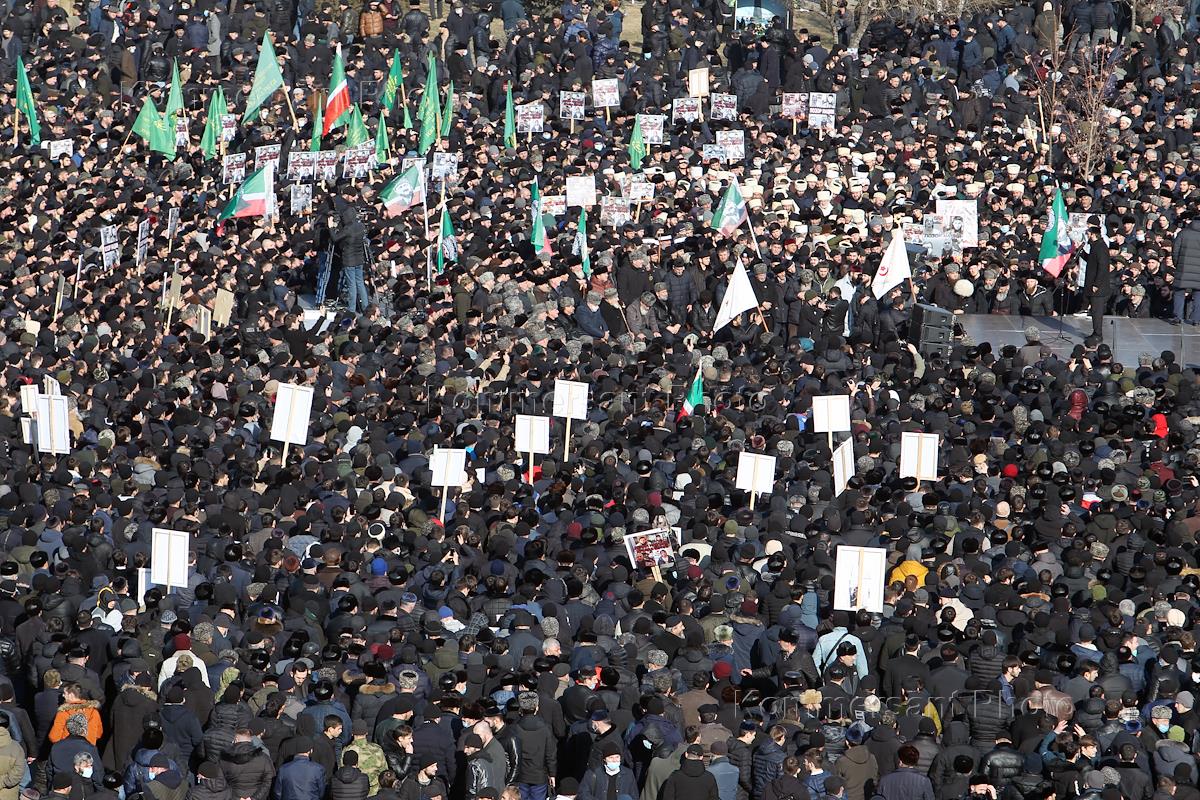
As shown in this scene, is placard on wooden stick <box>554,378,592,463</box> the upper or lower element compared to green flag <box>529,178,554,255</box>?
lower

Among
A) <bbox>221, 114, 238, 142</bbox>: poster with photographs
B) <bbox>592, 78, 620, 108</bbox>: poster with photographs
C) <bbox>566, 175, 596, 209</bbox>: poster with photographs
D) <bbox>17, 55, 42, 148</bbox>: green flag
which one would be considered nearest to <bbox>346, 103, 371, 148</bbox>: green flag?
<bbox>221, 114, 238, 142</bbox>: poster with photographs

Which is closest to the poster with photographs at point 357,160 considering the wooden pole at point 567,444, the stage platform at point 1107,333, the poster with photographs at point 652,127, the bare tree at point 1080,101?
the poster with photographs at point 652,127

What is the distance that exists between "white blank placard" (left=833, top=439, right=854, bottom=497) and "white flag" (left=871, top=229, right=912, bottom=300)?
24.5 ft

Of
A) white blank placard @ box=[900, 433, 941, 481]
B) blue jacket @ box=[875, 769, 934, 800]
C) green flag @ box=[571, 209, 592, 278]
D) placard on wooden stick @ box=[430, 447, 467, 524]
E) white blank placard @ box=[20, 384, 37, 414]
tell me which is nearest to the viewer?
blue jacket @ box=[875, 769, 934, 800]

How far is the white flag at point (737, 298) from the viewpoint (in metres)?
30.2

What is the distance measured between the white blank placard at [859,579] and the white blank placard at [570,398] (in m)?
5.92

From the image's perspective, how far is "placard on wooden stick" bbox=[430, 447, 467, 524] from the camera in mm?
23656

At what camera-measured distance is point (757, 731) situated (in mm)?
17219

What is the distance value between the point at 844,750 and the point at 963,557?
5305 mm

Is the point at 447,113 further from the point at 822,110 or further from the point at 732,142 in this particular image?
the point at 822,110

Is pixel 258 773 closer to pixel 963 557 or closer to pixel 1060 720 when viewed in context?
pixel 1060 720

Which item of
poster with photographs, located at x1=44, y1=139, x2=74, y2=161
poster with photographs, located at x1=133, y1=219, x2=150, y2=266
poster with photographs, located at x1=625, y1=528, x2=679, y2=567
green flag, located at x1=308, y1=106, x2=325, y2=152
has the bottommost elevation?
poster with photographs, located at x1=625, y1=528, x2=679, y2=567

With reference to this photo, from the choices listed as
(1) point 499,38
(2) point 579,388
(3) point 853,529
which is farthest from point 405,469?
(1) point 499,38

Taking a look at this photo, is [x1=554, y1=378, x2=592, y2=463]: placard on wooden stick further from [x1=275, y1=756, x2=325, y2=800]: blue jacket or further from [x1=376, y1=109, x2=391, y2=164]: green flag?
[x1=376, y1=109, x2=391, y2=164]: green flag
